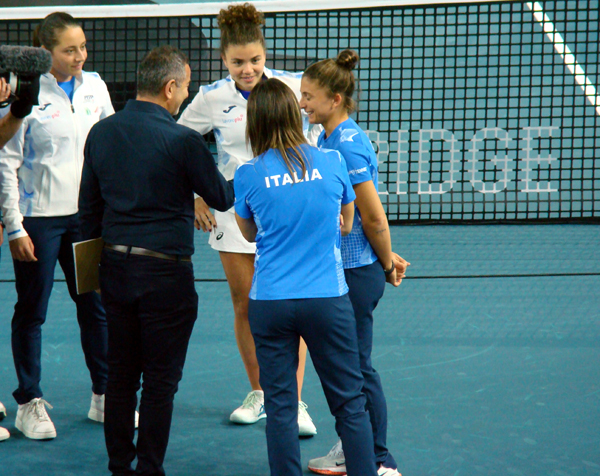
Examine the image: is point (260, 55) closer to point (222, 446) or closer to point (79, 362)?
point (222, 446)

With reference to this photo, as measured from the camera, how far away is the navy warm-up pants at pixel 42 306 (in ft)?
10.6

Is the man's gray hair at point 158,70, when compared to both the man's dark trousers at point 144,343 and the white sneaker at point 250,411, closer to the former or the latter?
the man's dark trousers at point 144,343

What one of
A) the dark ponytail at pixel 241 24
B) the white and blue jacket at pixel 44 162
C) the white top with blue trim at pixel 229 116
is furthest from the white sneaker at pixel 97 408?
the dark ponytail at pixel 241 24

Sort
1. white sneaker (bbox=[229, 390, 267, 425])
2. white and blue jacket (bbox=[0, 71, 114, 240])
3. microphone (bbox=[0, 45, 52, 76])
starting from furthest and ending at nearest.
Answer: white sneaker (bbox=[229, 390, 267, 425]) < white and blue jacket (bbox=[0, 71, 114, 240]) < microphone (bbox=[0, 45, 52, 76])

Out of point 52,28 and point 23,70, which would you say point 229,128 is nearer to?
point 52,28

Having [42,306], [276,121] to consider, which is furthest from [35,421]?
[276,121]

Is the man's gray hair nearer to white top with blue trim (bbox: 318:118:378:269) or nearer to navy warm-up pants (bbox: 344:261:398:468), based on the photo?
white top with blue trim (bbox: 318:118:378:269)

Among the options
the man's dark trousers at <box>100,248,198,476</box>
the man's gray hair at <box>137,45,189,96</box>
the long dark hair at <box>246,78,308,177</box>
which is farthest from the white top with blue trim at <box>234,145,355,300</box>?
the man's gray hair at <box>137,45,189,96</box>

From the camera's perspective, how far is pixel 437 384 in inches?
146

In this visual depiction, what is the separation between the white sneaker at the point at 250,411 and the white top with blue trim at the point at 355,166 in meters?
1.01

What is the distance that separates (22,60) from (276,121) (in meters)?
0.90

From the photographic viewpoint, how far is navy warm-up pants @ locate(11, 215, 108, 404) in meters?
3.22

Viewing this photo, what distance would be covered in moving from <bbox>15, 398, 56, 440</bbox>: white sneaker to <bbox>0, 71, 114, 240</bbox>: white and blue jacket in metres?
0.75

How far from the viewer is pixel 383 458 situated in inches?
108
